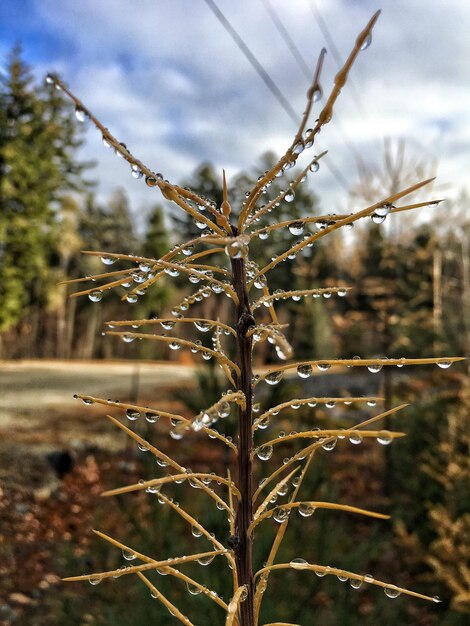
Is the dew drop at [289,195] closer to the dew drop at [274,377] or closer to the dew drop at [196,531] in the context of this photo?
the dew drop at [274,377]

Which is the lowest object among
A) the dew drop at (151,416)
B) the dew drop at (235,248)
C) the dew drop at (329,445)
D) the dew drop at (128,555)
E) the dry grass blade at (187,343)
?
the dew drop at (128,555)

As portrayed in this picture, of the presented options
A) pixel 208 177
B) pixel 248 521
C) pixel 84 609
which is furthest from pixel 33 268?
pixel 248 521

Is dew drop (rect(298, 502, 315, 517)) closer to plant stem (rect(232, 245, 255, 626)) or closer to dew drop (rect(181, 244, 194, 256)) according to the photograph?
plant stem (rect(232, 245, 255, 626))

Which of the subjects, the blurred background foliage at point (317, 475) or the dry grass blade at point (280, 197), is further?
the blurred background foliage at point (317, 475)

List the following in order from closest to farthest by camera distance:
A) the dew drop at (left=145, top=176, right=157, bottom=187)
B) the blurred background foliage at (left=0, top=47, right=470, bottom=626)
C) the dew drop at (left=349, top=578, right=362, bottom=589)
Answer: the dew drop at (left=145, top=176, right=157, bottom=187), the dew drop at (left=349, top=578, right=362, bottom=589), the blurred background foliage at (left=0, top=47, right=470, bottom=626)

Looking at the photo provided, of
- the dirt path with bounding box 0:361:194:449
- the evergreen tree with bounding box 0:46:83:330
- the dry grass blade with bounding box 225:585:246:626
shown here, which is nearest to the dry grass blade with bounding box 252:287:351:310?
the dry grass blade with bounding box 225:585:246:626

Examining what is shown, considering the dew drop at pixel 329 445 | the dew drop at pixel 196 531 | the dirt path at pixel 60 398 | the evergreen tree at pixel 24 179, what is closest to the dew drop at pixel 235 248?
the dew drop at pixel 329 445
